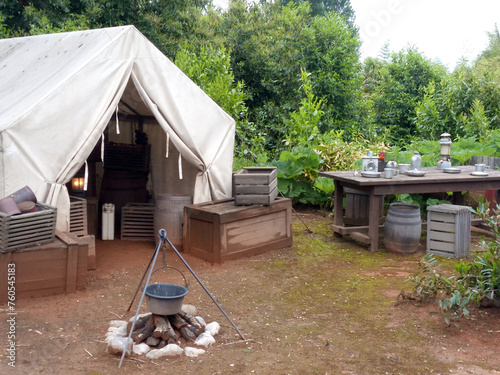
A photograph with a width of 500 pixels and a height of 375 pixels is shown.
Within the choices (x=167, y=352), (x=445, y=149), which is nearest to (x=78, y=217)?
(x=167, y=352)

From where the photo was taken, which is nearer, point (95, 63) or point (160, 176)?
point (95, 63)

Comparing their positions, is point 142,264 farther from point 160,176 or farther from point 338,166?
point 338,166

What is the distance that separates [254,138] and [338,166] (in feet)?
8.43

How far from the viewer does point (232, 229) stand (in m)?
6.07

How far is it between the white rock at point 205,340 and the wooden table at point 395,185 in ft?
9.86

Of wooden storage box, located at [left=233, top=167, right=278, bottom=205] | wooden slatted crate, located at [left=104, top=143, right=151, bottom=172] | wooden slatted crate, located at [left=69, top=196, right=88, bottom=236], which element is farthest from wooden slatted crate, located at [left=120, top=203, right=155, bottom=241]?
wooden storage box, located at [left=233, top=167, right=278, bottom=205]

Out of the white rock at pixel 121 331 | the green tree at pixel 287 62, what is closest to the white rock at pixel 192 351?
the white rock at pixel 121 331

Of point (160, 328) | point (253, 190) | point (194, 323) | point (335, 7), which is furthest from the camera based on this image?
point (335, 7)

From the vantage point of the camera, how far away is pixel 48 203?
536 cm

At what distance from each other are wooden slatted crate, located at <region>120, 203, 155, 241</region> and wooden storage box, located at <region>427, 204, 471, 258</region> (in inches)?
134

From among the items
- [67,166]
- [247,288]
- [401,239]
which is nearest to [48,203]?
[67,166]

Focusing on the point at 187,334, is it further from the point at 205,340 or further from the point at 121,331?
the point at 121,331

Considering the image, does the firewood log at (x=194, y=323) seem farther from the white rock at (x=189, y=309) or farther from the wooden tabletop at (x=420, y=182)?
the wooden tabletop at (x=420, y=182)

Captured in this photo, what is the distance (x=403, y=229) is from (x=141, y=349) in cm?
377
